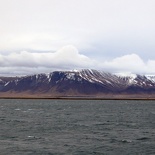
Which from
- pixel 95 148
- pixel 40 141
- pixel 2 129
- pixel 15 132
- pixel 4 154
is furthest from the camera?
pixel 2 129

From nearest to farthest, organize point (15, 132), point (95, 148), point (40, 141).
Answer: point (95, 148)
point (40, 141)
point (15, 132)

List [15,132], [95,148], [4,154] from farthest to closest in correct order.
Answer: [15,132], [95,148], [4,154]

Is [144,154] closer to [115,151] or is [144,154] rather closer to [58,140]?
[115,151]

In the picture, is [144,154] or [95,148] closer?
[144,154]

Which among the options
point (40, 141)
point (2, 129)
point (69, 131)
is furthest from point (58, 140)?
point (2, 129)

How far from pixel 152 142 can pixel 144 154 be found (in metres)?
9.57

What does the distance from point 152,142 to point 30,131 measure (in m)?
24.1

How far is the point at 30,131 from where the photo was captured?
227 feet

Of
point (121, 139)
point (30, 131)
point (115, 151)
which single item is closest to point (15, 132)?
point (30, 131)

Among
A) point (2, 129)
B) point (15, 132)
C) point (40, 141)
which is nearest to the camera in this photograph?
point (40, 141)

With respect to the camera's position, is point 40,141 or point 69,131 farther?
point 69,131

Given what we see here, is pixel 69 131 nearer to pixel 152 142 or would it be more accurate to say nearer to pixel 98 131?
pixel 98 131

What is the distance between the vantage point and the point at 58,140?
5712 cm

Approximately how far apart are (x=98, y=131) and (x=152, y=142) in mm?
15593
